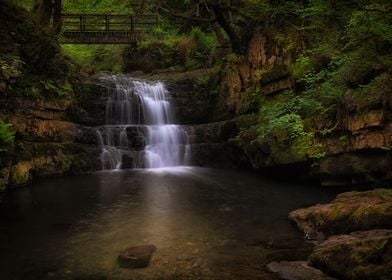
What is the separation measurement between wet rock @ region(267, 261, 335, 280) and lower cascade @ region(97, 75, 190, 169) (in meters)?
9.40

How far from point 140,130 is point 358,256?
37.1 feet

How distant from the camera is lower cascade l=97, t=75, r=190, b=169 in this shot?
1530 centimetres

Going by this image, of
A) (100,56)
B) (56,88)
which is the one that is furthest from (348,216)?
(100,56)

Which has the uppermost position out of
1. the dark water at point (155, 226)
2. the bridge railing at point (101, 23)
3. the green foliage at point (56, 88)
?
the bridge railing at point (101, 23)

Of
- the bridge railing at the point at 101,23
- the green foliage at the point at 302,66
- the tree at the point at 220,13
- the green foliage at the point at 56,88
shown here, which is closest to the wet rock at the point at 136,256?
the green foliage at the point at 302,66

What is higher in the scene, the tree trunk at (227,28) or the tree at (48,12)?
the tree at (48,12)

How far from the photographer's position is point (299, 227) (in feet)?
26.8

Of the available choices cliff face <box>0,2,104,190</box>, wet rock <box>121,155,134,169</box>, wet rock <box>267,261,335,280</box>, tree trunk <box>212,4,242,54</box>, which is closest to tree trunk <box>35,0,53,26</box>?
cliff face <box>0,2,104,190</box>

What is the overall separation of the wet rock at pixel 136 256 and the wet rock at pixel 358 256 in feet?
8.38

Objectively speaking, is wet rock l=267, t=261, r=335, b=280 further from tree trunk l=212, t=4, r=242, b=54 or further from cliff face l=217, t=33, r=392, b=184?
tree trunk l=212, t=4, r=242, b=54

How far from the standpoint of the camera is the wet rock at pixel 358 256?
5316mm

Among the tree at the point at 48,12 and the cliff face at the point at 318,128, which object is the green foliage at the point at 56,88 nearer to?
the tree at the point at 48,12

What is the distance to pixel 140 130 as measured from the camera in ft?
52.4

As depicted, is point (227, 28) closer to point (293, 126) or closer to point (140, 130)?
point (140, 130)
